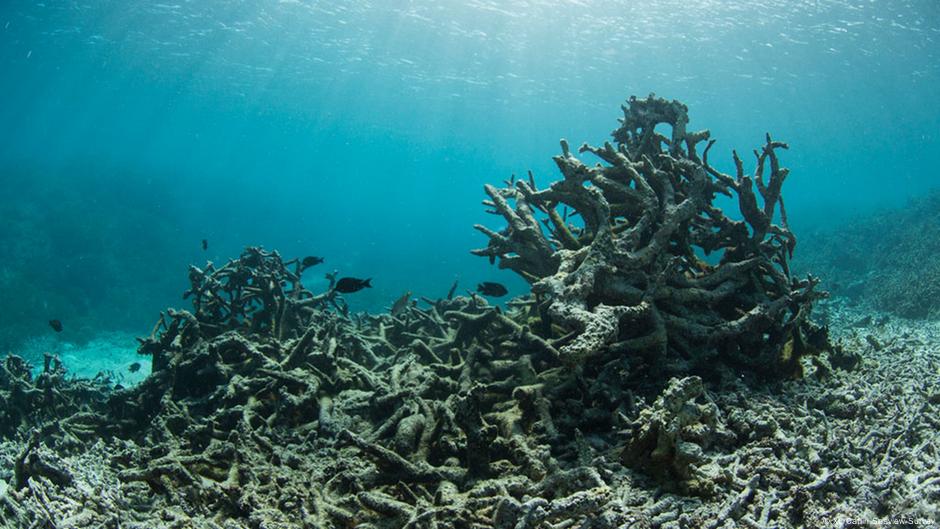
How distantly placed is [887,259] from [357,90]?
52254 mm

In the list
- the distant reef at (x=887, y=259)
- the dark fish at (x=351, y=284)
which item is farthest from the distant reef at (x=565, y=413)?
the distant reef at (x=887, y=259)

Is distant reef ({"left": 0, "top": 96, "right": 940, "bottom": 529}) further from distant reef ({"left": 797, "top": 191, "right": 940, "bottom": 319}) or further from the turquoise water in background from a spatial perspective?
the turquoise water in background

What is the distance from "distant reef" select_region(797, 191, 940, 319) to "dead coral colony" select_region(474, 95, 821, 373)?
925cm

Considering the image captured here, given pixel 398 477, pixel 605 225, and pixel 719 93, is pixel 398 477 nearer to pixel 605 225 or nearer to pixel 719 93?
pixel 605 225

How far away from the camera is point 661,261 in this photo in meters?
5.10

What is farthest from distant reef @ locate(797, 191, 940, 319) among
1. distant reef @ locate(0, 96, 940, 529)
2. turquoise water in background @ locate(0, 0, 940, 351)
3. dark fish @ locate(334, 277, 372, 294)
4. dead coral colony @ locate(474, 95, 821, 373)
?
dark fish @ locate(334, 277, 372, 294)

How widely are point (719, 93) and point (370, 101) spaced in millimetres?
40984

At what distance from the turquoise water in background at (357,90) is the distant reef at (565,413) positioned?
21572 millimetres

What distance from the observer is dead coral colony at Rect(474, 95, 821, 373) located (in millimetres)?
4492

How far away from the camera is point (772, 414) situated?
3.78 meters

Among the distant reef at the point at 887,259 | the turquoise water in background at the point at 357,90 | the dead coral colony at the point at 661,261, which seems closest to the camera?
the dead coral colony at the point at 661,261

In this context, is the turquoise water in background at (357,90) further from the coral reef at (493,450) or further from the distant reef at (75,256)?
the coral reef at (493,450)

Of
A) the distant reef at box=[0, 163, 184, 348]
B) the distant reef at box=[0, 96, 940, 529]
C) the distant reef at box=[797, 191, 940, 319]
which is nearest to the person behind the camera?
the distant reef at box=[0, 96, 940, 529]

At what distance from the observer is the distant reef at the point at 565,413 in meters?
2.97
